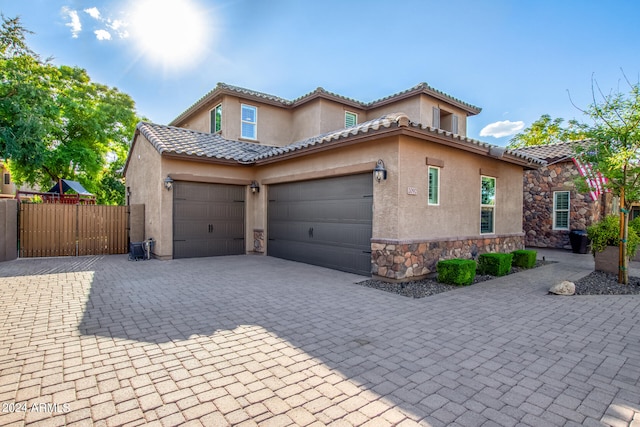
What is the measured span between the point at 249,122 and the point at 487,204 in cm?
981

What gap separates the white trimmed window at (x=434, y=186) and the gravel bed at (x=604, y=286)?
3489 mm

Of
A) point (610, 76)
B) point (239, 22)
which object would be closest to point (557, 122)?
point (610, 76)

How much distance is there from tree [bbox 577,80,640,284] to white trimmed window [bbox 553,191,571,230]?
7.02 metres

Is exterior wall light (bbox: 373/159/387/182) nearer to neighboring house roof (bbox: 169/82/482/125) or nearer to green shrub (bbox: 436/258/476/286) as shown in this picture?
green shrub (bbox: 436/258/476/286)

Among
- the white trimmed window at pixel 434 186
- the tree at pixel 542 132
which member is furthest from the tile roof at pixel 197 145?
the tree at pixel 542 132

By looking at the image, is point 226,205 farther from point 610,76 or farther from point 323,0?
point 610,76

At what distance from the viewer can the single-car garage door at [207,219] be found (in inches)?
428

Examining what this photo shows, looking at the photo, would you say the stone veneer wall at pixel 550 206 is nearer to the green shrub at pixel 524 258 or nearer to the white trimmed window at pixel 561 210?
the white trimmed window at pixel 561 210

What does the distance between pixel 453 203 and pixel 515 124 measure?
2920cm

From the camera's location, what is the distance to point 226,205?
11867 millimetres

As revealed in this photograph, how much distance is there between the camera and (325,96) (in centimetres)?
1386

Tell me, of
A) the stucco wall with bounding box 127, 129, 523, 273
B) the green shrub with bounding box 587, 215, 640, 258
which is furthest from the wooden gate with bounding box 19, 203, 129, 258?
the green shrub with bounding box 587, 215, 640, 258

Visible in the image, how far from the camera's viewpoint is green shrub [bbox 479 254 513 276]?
8625 millimetres

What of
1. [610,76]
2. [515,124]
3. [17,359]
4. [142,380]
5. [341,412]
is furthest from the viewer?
[515,124]
